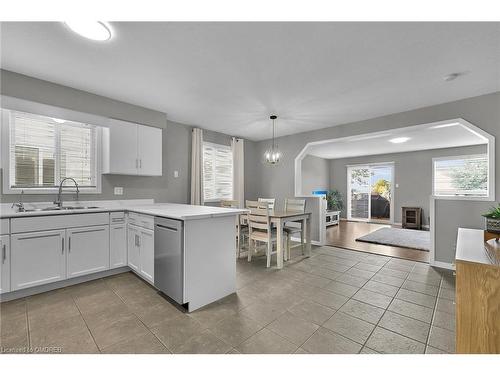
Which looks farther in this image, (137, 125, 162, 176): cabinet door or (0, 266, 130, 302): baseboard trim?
(137, 125, 162, 176): cabinet door

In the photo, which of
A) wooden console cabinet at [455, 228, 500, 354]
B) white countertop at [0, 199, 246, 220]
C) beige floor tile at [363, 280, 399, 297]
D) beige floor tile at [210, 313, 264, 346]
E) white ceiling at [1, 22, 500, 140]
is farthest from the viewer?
beige floor tile at [363, 280, 399, 297]

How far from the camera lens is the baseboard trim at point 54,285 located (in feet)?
7.06

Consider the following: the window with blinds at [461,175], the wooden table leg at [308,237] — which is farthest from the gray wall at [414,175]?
the wooden table leg at [308,237]

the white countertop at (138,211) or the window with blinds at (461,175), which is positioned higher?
the window with blinds at (461,175)

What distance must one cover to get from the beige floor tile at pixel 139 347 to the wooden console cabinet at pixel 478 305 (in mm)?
1713

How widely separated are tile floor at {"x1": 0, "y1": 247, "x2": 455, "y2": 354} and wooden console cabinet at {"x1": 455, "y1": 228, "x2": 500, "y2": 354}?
587 mm

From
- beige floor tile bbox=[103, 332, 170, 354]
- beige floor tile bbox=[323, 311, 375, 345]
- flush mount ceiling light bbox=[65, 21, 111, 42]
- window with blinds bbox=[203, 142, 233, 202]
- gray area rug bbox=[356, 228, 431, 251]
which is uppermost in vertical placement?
flush mount ceiling light bbox=[65, 21, 111, 42]

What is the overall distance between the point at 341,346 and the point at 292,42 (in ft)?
7.90

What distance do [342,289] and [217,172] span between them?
133 inches

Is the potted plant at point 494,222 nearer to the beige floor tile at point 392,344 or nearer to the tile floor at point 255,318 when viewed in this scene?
the tile floor at point 255,318

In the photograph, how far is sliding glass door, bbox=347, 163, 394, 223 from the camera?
7.69 meters

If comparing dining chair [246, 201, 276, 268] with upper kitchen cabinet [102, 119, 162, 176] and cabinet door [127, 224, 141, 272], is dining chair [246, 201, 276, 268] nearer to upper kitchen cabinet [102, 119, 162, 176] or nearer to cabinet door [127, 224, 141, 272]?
cabinet door [127, 224, 141, 272]

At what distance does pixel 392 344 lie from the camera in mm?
1552

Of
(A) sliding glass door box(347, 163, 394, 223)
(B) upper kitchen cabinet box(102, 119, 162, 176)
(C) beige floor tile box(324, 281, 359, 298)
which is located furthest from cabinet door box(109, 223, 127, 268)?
(A) sliding glass door box(347, 163, 394, 223)
